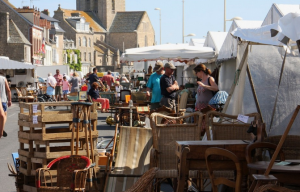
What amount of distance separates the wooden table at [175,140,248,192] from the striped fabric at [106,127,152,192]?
145 cm

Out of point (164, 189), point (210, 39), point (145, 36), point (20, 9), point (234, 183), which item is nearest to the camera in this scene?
point (234, 183)

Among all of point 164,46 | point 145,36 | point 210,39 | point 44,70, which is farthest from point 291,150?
point 145,36

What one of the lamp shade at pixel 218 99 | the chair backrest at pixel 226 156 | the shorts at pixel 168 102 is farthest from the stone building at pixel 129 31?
the chair backrest at pixel 226 156

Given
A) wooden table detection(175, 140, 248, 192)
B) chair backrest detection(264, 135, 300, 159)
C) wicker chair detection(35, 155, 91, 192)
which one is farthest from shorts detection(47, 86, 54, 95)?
wooden table detection(175, 140, 248, 192)

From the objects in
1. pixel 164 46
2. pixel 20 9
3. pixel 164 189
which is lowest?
pixel 164 189

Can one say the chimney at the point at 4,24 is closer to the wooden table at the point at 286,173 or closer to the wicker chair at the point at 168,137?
the wicker chair at the point at 168,137

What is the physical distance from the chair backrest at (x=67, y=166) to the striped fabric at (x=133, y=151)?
0.67 metres

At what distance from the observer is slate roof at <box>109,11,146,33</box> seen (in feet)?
518

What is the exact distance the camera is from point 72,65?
112 metres

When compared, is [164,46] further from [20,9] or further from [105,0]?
[105,0]

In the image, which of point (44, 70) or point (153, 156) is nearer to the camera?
point (153, 156)

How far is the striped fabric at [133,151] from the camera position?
7.82 meters

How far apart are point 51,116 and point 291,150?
2.83 meters

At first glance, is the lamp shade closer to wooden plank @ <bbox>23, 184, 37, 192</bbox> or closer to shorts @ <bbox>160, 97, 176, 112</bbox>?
shorts @ <bbox>160, 97, 176, 112</bbox>
